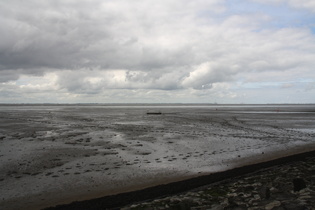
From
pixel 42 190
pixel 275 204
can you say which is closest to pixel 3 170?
pixel 42 190

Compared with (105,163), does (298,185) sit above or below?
Answer: above

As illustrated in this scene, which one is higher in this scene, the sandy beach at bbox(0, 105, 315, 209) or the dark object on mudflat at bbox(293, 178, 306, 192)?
the dark object on mudflat at bbox(293, 178, 306, 192)

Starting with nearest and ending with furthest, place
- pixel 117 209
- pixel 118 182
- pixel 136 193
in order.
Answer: pixel 117 209, pixel 136 193, pixel 118 182

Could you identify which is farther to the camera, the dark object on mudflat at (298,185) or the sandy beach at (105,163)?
the sandy beach at (105,163)

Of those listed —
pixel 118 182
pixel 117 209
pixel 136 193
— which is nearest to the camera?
pixel 117 209

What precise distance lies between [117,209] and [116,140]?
15.5 meters

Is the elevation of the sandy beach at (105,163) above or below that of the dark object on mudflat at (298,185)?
below

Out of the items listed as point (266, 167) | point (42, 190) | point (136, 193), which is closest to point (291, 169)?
point (266, 167)

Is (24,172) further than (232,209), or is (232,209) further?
(24,172)

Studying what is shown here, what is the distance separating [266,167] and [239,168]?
144 centimetres

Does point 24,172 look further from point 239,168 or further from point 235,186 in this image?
point 239,168

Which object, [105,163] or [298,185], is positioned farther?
[105,163]

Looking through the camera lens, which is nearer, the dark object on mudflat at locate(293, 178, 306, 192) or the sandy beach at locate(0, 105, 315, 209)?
the dark object on mudflat at locate(293, 178, 306, 192)

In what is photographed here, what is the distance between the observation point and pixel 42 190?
10.4 meters
